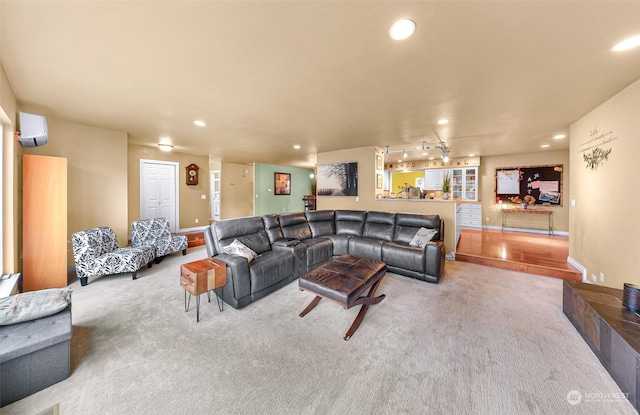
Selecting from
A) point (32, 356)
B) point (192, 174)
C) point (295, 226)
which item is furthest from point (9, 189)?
point (192, 174)

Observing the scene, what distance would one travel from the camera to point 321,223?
4.67 meters

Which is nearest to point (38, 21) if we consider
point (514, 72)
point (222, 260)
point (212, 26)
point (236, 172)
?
point (212, 26)

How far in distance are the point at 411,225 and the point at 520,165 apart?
217 inches

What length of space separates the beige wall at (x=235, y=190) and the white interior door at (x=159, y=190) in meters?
1.67

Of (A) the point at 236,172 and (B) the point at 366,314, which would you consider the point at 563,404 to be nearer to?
(B) the point at 366,314

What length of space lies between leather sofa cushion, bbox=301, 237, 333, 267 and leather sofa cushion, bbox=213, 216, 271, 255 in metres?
0.65

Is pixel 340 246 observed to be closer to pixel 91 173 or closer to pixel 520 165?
pixel 91 173

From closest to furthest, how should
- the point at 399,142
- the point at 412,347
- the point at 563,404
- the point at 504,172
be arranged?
the point at 563,404, the point at 412,347, the point at 399,142, the point at 504,172

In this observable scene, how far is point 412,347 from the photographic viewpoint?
1.94m

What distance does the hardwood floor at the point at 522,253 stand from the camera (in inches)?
144

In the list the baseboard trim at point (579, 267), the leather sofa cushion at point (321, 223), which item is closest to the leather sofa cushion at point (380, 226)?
the leather sofa cushion at point (321, 223)

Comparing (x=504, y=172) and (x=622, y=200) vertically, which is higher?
(x=504, y=172)

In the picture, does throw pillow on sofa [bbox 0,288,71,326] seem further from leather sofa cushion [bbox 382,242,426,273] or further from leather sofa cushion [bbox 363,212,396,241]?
leather sofa cushion [bbox 363,212,396,241]

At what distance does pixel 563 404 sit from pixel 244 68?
3512 mm
